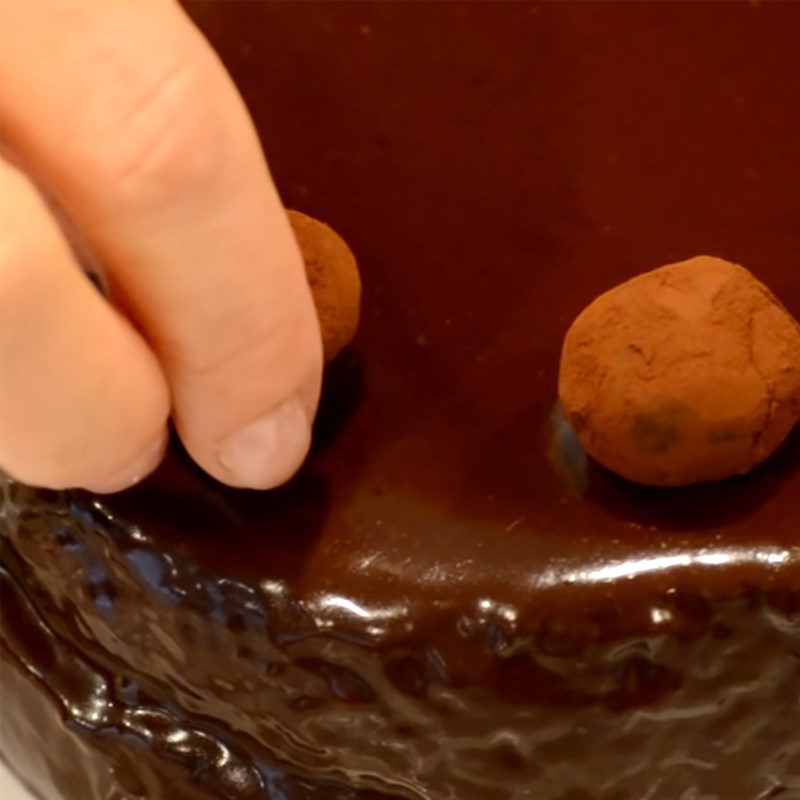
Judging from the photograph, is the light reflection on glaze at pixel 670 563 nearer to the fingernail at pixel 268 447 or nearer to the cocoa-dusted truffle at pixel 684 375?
the cocoa-dusted truffle at pixel 684 375

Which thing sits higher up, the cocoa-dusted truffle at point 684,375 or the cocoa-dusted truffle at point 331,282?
the cocoa-dusted truffle at point 331,282

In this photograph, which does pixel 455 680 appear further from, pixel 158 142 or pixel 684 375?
pixel 158 142

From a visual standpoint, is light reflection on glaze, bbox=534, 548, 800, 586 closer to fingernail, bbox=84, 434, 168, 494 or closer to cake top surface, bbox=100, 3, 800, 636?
cake top surface, bbox=100, 3, 800, 636

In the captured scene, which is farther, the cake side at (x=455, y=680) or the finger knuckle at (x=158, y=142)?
the cake side at (x=455, y=680)

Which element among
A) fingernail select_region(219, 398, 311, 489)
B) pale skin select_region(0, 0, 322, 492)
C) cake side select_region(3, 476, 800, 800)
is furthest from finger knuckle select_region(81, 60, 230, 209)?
cake side select_region(3, 476, 800, 800)

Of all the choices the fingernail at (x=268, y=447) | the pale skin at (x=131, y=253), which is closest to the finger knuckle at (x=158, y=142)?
the pale skin at (x=131, y=253)

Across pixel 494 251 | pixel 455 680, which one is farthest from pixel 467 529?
pixel 494 251
